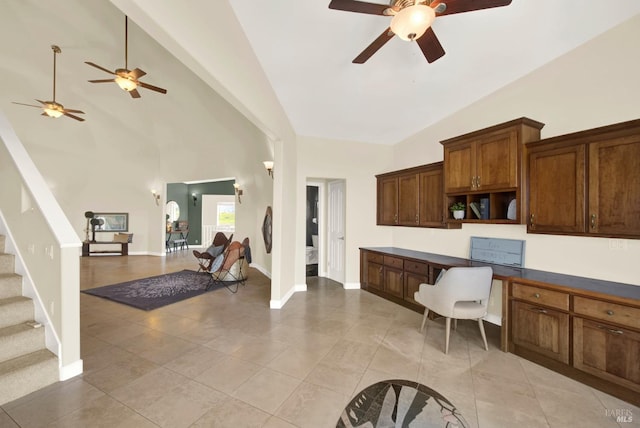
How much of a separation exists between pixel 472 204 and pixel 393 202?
156 centimetres

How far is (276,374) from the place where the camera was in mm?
2406

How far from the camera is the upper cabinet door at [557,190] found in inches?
102

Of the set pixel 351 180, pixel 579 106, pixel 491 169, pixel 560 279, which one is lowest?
pixel 560 279

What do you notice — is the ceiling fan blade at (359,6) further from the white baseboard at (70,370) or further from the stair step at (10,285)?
the stair step at (10,285)

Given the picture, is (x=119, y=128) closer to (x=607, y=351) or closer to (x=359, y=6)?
(x=359, y=6)

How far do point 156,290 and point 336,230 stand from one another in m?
3.66

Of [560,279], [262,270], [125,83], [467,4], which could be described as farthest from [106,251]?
[560,279]

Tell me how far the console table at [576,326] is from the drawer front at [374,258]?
191 centimetres

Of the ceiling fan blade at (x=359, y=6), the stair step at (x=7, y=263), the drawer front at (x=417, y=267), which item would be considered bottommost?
the drawer front at (x=417, y=267)

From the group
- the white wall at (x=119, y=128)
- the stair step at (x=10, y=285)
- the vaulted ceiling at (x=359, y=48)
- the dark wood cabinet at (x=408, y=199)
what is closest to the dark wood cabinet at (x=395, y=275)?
the dark wood cabinet at (x=408, y=199)

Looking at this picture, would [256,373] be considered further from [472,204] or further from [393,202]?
[393,202]

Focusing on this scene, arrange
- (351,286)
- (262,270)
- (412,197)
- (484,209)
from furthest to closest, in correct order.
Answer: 1. (262,270)
2. (351,286)
3. (412,197)
4. (484,209)

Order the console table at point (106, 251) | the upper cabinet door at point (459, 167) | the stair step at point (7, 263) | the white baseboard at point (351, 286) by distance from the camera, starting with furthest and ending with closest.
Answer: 1. the console table at point (106, 251)
2. the white baseboard at point (351, 286)
3. the upper cabinet door at point (459, 167)
4. the stair step at point (7, 263)

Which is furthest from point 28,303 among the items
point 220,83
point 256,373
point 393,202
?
point 393,202
